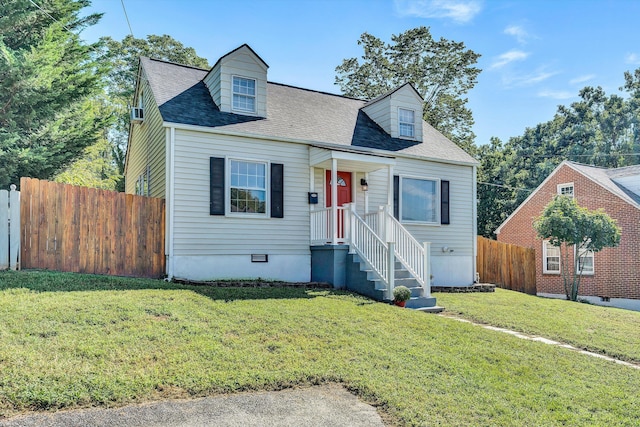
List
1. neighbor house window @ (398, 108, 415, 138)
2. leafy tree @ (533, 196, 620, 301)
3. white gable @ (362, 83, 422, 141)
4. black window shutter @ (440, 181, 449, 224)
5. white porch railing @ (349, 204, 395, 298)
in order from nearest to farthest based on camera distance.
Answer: white porch railing @ (349, 204, 395, 298)
black window shutter @ (440, 181, 449, 224)
white gable @ (362, 83, 422, 141)
neighbor house window @ (398, 108, 415, 138)
leafy tree @ (533, 196, 620, 301)

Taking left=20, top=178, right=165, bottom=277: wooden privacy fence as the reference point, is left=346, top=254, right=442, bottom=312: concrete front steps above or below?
below

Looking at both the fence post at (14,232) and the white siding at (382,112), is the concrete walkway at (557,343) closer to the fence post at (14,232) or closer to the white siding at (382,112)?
the white siding at (382,112)

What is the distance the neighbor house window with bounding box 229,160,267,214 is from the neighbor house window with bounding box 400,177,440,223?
414cm

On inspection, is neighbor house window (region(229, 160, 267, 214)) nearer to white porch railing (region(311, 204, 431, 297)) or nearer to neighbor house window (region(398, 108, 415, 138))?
white porch railing (region(311, 204, 431, 297))

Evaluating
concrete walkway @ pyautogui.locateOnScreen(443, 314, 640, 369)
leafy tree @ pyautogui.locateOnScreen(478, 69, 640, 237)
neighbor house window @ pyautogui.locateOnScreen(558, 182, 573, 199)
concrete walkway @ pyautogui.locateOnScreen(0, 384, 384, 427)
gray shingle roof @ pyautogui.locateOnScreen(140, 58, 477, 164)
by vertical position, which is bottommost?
concrete walkway @ pyautogui.locateOnScreen(443, 314, 640, 369)

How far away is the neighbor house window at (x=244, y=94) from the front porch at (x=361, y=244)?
6.62ft

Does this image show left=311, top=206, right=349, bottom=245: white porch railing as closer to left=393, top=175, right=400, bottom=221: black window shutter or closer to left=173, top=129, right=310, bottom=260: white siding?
left=173, top=129, right=310, bottom=260: white siding

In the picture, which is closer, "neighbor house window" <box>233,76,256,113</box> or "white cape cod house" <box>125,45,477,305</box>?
"white cape cod house" <box>125,45,477,305</box>

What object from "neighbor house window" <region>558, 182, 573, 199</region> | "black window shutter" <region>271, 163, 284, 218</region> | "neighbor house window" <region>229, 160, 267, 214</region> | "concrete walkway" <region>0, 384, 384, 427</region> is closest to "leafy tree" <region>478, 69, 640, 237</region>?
"neighbor house window" <region>558, 182, 573, 199</region>

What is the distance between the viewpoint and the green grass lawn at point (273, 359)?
13.4 ft

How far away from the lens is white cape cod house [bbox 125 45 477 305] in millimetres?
9773

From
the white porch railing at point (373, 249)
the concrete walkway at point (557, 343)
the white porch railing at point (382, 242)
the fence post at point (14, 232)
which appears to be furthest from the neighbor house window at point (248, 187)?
the concrete walkway at point (557, 343)

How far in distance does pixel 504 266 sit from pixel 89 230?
13235 mm

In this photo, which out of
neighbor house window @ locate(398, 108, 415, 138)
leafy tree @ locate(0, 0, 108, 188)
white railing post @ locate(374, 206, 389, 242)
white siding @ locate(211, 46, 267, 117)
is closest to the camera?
white railing post @ locate(374, 206, 389, 242)
